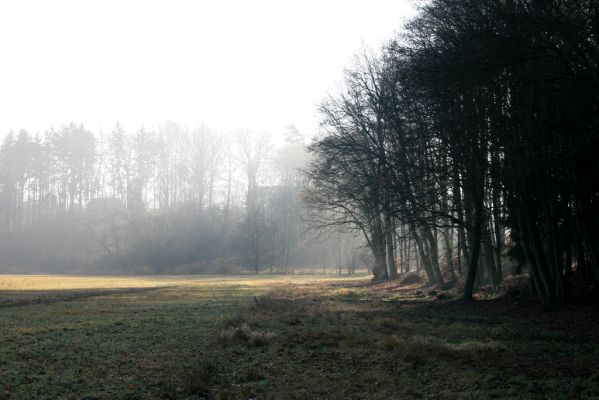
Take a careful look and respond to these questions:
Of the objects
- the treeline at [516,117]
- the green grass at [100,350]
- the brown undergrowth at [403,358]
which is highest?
the treeline at [516,117]

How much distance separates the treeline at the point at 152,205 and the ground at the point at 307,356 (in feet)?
198

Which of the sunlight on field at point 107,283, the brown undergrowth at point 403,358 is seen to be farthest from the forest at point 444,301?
the sunlight on field at point 107,283

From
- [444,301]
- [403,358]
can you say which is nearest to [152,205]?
[444,301]

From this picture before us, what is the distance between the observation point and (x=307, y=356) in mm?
10312

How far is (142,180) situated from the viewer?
9100cm

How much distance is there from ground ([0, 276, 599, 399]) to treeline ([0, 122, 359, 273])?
6037 cm

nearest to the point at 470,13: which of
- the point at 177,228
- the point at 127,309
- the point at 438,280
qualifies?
the point at 127,309

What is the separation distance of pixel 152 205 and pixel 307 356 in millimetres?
91365

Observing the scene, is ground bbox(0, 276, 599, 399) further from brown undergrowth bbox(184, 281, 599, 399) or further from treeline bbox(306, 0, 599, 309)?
treeline bbox(306, 0, 599, 309)

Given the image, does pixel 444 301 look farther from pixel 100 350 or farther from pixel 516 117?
pixel 100 350

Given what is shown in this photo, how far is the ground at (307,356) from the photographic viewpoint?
7781 mm

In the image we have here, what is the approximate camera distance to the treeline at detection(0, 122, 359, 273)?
263 ft

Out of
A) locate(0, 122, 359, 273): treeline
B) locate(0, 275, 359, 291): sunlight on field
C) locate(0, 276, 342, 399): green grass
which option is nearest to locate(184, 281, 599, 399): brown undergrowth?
locate(0, 276, 342, 399): green grass

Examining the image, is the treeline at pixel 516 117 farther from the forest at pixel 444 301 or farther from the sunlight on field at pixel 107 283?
the sunlight on field at pixel 107 283
